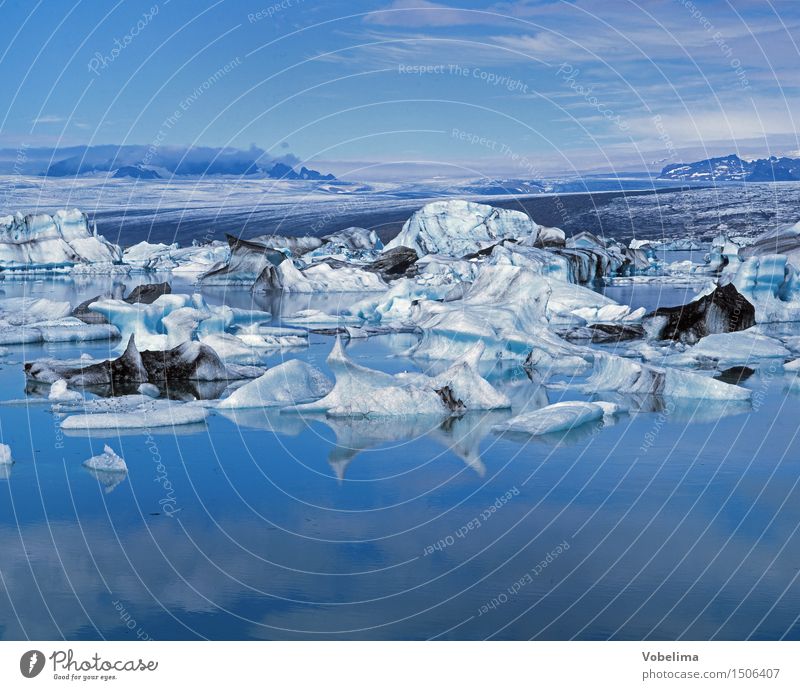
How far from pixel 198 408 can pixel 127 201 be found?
6111 cm

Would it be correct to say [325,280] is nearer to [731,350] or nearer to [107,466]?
[731,350]

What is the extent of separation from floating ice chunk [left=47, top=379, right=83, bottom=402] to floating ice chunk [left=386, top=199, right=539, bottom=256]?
1005 inches

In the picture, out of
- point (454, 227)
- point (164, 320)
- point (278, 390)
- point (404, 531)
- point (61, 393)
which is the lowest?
point (404, 531)

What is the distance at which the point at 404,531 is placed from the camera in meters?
6.72

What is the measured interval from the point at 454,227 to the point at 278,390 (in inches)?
1057

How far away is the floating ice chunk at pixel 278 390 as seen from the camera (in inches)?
406

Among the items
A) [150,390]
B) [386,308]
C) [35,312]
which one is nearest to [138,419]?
[150,390]

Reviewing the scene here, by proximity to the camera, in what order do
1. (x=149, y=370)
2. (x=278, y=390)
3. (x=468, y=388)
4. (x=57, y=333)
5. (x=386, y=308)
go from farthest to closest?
(x=386, y=308) < (x=57, y=333) < (x=149, y=370) < (x=278, y=390) < (x=468, y=388)

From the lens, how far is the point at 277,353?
48.3 ft

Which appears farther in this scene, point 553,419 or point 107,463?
point 553,419

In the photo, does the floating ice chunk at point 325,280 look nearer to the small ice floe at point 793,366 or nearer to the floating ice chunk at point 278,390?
the small ice floe at point 793,366

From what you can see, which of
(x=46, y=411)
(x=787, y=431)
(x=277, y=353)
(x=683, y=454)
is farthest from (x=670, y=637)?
(x=277, y=353)

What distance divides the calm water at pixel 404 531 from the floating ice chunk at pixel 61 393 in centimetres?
67

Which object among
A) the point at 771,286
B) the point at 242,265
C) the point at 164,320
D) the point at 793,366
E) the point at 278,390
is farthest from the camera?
the point at 242,265
